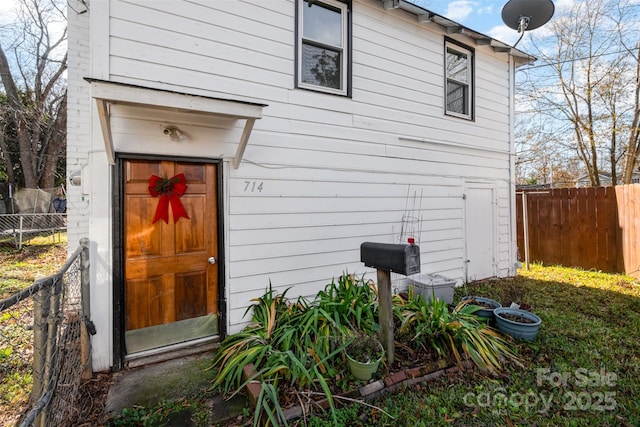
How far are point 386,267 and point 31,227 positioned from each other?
13.0 meters

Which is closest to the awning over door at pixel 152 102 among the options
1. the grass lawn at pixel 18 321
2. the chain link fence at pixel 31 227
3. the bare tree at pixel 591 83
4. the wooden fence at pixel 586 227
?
the grass lawn at pixel 18 321

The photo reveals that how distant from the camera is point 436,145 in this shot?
540 centimetres

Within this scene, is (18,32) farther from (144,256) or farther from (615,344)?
(615,344)

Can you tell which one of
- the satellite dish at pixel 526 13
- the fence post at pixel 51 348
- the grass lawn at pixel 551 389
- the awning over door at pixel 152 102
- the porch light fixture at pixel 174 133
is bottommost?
the grass lawn at pixel 551 389

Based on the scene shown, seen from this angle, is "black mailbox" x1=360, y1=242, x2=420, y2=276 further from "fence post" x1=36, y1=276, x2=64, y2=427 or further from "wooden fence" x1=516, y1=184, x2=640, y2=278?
"wooden fence" x1=516, y1=184, x2=640, y2=278

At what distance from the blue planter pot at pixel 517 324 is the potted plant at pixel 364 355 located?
1818mm

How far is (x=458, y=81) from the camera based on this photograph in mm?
5781

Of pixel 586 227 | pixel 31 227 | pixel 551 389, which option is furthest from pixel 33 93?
pixel 586 227

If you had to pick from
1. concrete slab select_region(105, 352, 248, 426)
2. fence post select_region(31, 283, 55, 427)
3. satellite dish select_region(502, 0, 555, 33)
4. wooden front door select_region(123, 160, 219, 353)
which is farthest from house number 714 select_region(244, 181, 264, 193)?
satellite dish select_region(502, 0, 555, 33)

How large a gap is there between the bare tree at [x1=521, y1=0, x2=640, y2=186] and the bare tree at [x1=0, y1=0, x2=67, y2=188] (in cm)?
1991

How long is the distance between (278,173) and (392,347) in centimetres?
245

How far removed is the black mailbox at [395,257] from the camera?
273 cm

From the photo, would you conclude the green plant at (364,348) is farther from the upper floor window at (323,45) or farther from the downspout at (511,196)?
the downspout at (511,196)

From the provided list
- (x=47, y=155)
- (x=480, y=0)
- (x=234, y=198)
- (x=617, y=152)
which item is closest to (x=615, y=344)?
(x=234, y=198)
